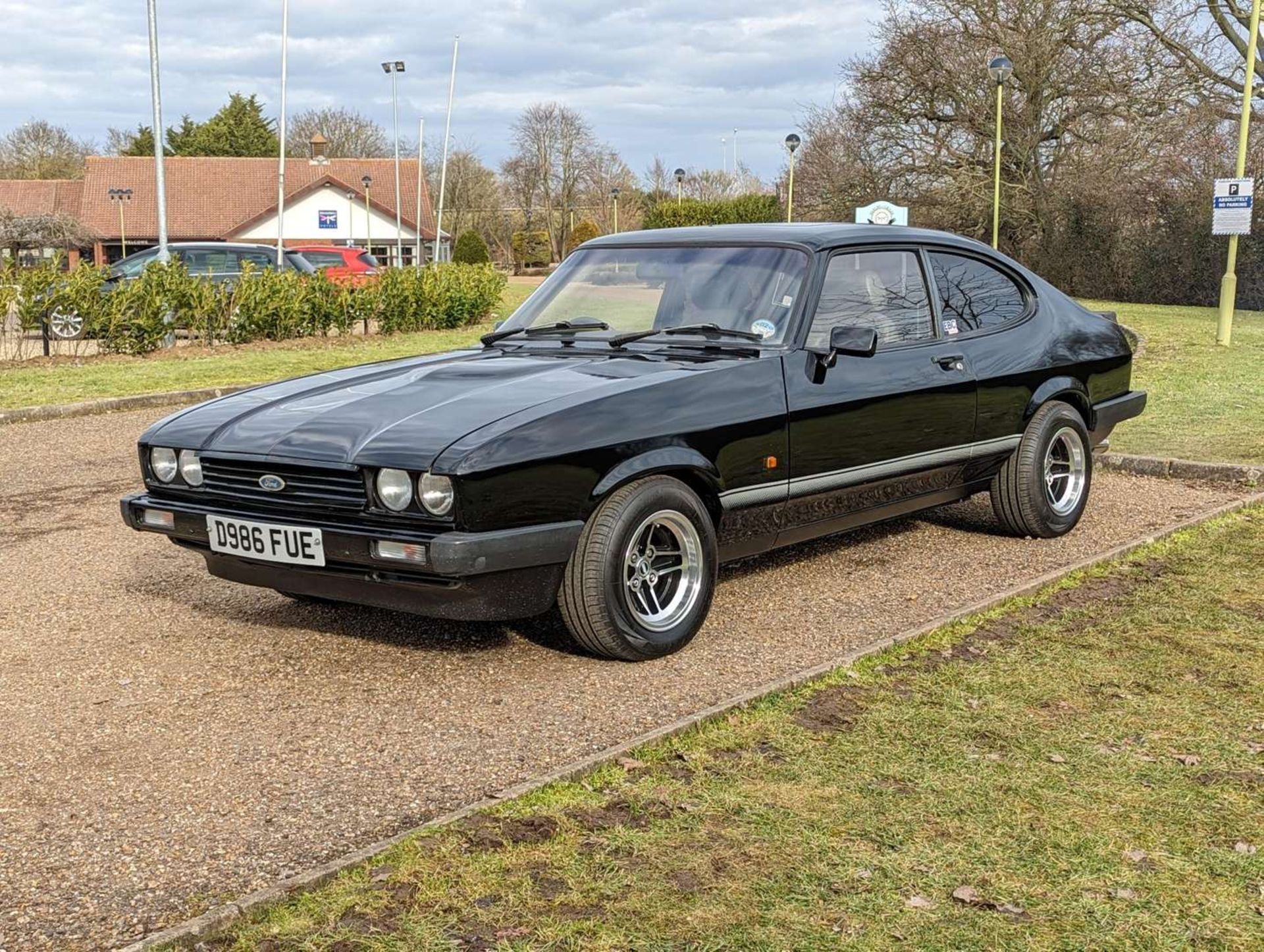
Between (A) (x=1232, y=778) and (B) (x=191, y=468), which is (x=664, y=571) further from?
(A) (x=1232, y=778)

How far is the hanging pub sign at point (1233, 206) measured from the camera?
1850 cm

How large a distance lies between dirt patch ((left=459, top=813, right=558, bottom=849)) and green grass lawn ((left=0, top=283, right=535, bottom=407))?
30.5ft

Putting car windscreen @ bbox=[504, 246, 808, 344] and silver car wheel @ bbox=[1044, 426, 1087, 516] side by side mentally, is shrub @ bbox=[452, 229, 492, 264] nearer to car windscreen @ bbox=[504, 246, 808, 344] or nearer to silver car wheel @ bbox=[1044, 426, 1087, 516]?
silver car wheel @ bbox=[1044, 426, 1087, 516]

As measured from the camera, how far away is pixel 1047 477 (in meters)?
7.20

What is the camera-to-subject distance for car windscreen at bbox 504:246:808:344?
5934mm

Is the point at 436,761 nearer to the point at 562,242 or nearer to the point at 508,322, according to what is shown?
the point at 508,322

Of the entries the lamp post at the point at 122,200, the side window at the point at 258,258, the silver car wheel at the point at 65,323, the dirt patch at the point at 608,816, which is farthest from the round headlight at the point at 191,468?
the lamp post at the point at 122,200

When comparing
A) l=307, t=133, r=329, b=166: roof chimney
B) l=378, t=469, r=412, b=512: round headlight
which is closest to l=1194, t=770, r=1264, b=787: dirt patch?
l=378, t=469, r=412, b=512: round headlight

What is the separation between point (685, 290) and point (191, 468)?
7.39 feet

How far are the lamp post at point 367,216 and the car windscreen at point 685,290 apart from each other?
183ft

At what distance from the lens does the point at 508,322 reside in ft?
21.6

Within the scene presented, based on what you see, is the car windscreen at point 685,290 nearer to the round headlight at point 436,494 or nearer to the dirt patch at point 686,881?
the round headlight at point 436,494

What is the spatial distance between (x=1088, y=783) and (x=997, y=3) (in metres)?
35.5

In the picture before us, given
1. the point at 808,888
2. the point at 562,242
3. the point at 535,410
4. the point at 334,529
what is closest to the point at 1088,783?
the point at 808,888
